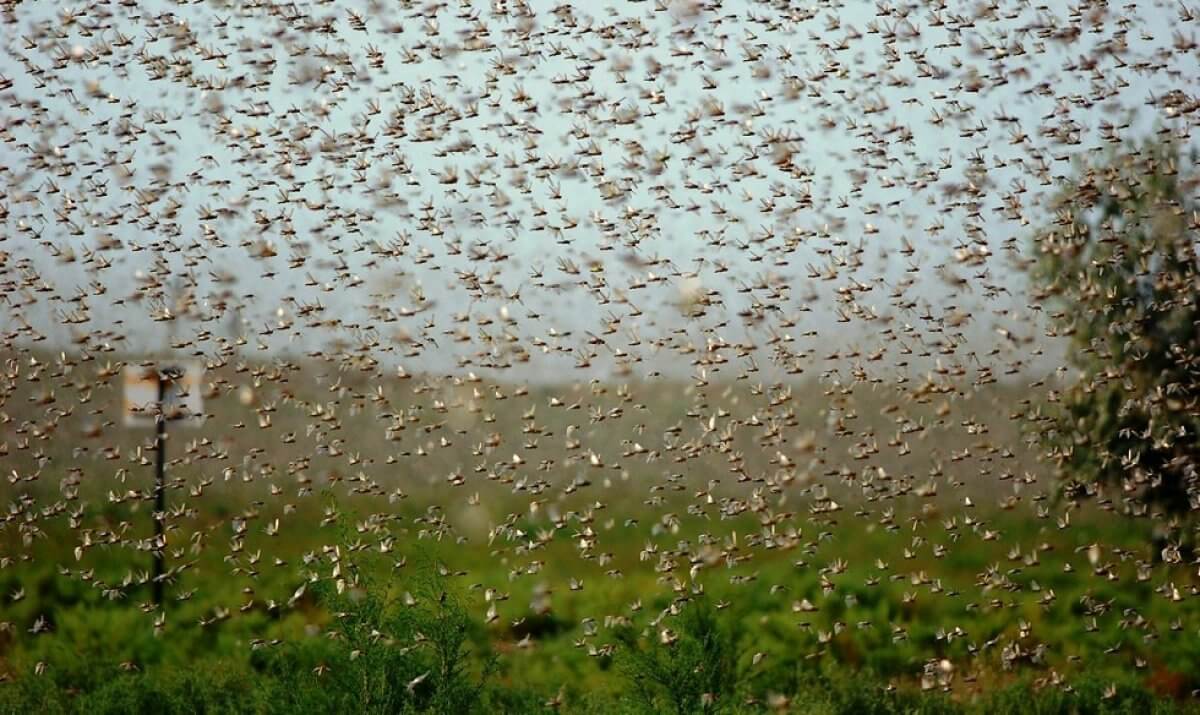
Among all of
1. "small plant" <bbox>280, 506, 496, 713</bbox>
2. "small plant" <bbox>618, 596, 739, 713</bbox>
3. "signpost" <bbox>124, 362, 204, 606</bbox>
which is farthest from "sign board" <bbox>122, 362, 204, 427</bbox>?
"small plant" <bbox>618, 596, 739, 713</bbox>

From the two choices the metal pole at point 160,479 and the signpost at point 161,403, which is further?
the metal pole at point 160,479

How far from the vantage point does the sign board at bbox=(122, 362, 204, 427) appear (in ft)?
26.8

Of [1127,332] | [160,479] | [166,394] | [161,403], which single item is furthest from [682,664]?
[1127,332]

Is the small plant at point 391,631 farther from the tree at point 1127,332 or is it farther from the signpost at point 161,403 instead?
the tree at point 1127,332

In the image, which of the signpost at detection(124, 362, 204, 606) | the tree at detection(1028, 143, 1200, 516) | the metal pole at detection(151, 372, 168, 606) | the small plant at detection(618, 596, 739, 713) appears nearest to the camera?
the small plant at detection(618, 596, 739, 713)

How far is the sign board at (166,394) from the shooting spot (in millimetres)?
8180

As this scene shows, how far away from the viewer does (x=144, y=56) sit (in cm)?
879

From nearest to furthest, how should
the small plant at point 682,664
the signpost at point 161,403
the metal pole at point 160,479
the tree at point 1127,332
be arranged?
1. the small plant at point 682,664
2. the signpost at point 161,403
3. the metal pole at point 160,479
4. the tree at point 1127,332

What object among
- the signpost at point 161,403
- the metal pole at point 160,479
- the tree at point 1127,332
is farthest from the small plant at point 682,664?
the tree at point 1127,332

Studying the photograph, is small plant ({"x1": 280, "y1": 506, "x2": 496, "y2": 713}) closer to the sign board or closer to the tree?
the sign board

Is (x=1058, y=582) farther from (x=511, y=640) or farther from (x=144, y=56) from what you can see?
(x=144, y=56)

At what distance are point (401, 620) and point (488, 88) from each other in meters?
3.71

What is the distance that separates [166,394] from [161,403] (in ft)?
6.89

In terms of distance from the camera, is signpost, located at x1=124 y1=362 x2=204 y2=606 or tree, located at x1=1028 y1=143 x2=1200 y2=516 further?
tree, located at x1=1028 y1=143 x2=1200 y2=516
